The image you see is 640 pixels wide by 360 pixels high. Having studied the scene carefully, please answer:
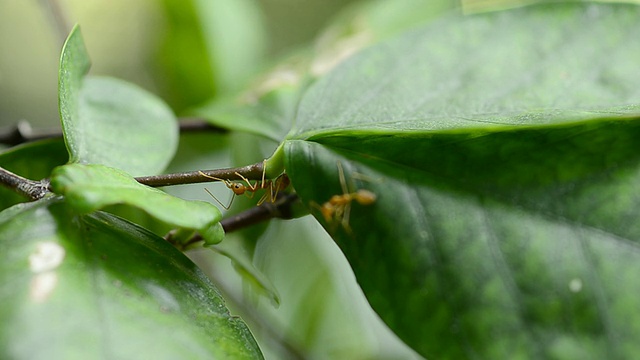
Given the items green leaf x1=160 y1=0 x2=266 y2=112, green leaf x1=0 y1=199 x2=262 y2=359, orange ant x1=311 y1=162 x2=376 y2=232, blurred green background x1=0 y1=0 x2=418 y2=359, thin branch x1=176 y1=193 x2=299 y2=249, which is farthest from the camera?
green leaf x1=160 y1=0 x2=266 y2=112

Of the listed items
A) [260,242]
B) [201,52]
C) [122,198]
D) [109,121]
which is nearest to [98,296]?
[122,198]

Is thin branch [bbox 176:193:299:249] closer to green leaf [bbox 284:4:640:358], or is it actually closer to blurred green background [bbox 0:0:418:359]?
green leaf [bbox 284:4:640:358]

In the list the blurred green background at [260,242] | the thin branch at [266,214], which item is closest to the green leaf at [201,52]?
the blurred green background at [260,242]

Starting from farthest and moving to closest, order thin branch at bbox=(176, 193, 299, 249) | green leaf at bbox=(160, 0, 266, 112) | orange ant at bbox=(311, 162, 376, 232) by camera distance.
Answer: green leaf at bbox=(160, 0, 266, 112) < thin branch at bbox=(176, 193, 299, 249) < orange ant at bbox=(311, 162, 376, 232)

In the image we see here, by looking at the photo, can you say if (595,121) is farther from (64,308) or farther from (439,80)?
(64,308)

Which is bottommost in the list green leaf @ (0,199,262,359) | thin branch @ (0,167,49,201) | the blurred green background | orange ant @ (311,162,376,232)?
the blurred green background

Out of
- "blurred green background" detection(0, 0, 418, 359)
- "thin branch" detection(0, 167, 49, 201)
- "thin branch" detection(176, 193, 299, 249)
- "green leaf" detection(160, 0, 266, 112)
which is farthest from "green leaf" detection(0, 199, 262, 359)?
"green leaf" detection(160, 0, 266, 112)

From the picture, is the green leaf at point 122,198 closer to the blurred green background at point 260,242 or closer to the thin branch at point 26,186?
the thin branch at point 26,186
